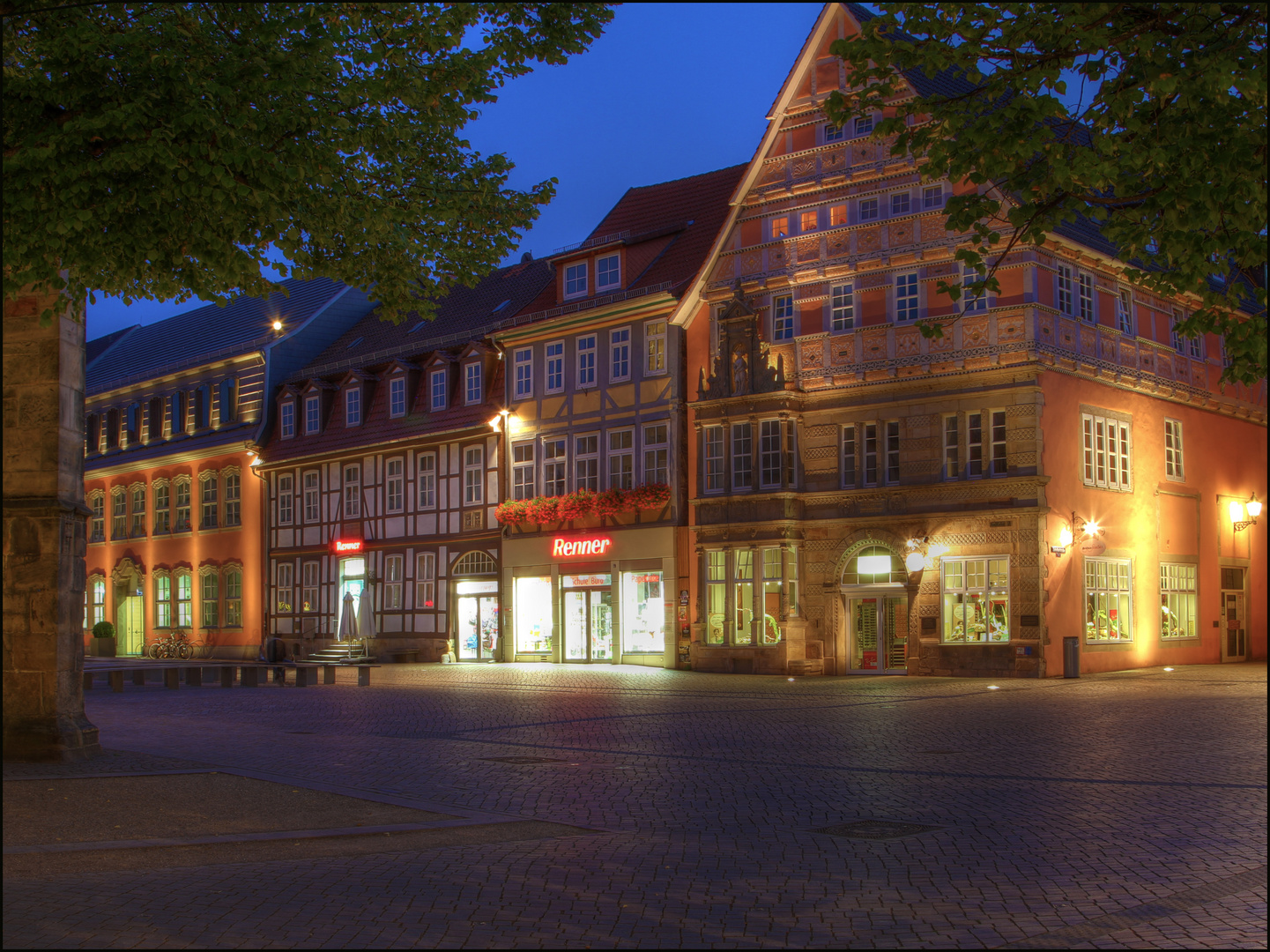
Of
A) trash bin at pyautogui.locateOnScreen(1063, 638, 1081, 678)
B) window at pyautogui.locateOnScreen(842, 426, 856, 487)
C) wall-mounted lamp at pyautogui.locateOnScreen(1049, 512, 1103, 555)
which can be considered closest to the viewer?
trash bin at pyautogui.locateOnScreen(1063, 638, 1081, 678)

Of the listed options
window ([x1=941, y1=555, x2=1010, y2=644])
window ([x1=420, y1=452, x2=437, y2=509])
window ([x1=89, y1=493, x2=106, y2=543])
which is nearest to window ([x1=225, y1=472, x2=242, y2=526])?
window ([x1=89, y1=493, x2=106, y2=543])

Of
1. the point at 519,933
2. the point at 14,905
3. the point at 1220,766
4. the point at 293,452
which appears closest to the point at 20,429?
the point at 14,905

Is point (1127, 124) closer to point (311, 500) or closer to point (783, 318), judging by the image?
point (783, 318)

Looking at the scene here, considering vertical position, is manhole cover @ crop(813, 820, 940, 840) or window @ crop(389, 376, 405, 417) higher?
window @ crop(389, 376, 405, 417)

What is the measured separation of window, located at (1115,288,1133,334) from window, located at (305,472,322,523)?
84.1ft

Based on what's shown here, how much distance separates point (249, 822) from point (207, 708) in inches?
512

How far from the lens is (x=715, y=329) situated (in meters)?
32.7

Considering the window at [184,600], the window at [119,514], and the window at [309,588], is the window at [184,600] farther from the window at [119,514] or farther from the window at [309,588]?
the window at [309,588]

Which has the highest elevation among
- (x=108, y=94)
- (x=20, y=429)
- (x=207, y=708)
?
(x=108, y=94)

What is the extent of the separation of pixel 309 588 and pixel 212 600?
563cm

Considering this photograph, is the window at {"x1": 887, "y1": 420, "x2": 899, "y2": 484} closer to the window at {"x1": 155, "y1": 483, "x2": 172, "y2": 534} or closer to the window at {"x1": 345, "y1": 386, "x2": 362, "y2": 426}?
the window at {"x1": 345, "y1": 386, "x2": 362, "y2": 426}

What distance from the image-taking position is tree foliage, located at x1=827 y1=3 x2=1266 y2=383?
8.11m

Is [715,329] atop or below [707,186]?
below

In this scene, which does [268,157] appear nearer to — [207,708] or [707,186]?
[207,708]
